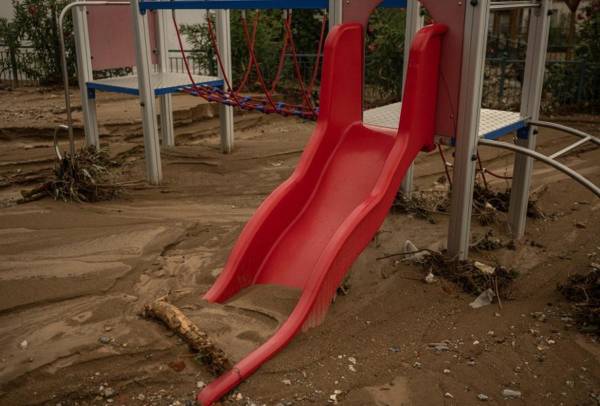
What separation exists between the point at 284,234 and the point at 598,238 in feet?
7.37

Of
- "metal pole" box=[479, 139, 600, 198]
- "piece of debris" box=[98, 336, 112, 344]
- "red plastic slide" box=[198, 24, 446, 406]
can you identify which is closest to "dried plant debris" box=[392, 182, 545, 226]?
"red plastic slide" box=[198, 24, 446, 406]

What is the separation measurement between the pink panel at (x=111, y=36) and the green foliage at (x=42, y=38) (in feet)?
15.5

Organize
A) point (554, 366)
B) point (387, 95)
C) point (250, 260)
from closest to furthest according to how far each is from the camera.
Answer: point (554, 366) < point (250, 260) < point (387, 95)

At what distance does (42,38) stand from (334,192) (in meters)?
8.83

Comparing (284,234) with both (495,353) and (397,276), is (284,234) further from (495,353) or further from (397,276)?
(495,353)

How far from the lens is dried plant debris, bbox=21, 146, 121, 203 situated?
493 centimetres

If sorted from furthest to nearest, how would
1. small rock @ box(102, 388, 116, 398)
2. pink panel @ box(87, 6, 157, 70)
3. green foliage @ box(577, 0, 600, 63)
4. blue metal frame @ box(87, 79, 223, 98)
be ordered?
1. green foliage @ box(577, 0, 600, 63)
2. pink panel @ box(87, 6, 157, 70)
3. blue metal frame @ box(87, 79, 223, 98)
4. small rock @ box(102, 388, 116, 398)

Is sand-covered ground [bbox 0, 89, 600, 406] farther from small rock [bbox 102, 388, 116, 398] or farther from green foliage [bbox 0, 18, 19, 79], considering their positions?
green foliage [bbox 0, 18, 19, 79]

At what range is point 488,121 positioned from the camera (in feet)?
12.1

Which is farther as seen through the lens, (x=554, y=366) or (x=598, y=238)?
(x=598, y=238)

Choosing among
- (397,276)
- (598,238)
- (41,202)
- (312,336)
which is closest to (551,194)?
(598,238)

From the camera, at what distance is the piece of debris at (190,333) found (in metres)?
2.56

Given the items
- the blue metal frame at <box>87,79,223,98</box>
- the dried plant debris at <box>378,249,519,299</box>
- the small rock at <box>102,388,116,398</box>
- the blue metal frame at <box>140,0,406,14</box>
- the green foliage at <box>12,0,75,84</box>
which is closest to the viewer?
the small rock at <box>102,388,116,398</box>

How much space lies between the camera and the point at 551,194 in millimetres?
5113
